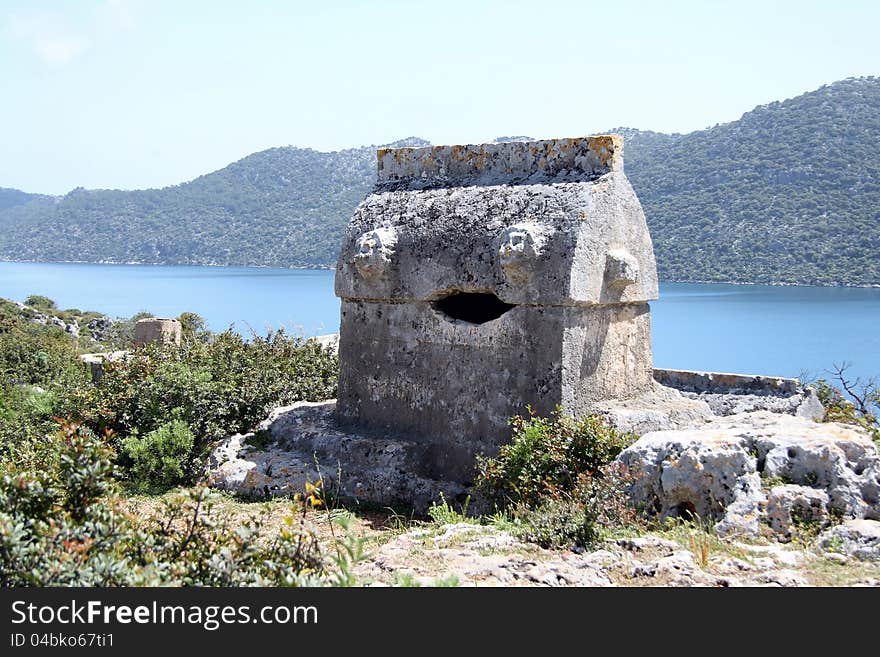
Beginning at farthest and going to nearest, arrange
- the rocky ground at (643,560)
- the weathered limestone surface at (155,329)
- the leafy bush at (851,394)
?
the weathered limestone surface at (155,329) → the leafy bush at (851,394) → the rocky ground at (643,560)

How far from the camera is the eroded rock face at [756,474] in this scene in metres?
5.07

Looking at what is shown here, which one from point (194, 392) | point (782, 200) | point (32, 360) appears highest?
point (782, 200)

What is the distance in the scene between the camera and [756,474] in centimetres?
527

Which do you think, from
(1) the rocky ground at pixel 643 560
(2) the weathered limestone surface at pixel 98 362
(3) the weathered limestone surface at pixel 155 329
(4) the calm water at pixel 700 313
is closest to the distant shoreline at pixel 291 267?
(4) the calm water at pixel 700 313

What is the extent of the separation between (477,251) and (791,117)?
56389 millimetres

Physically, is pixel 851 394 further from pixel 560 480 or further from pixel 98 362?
pixel 98 362

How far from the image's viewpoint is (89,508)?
13.6 ft

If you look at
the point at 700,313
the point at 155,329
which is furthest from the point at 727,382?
the point at 700,313

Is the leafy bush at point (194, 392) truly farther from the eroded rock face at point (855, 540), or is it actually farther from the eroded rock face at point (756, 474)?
the eroded rock face at point (855, 540)

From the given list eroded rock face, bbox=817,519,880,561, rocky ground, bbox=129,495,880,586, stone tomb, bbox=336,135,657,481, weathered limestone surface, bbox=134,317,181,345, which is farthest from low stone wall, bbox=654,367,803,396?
weathered limestone surface, bbox=134,317,181,345

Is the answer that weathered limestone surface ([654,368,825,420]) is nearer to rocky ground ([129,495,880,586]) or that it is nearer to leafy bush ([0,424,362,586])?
rocky ground ([129,495,880,586])

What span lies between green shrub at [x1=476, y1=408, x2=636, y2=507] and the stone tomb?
0.68m

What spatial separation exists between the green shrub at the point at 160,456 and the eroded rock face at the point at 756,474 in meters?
4.59

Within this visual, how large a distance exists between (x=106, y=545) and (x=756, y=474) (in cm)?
357
